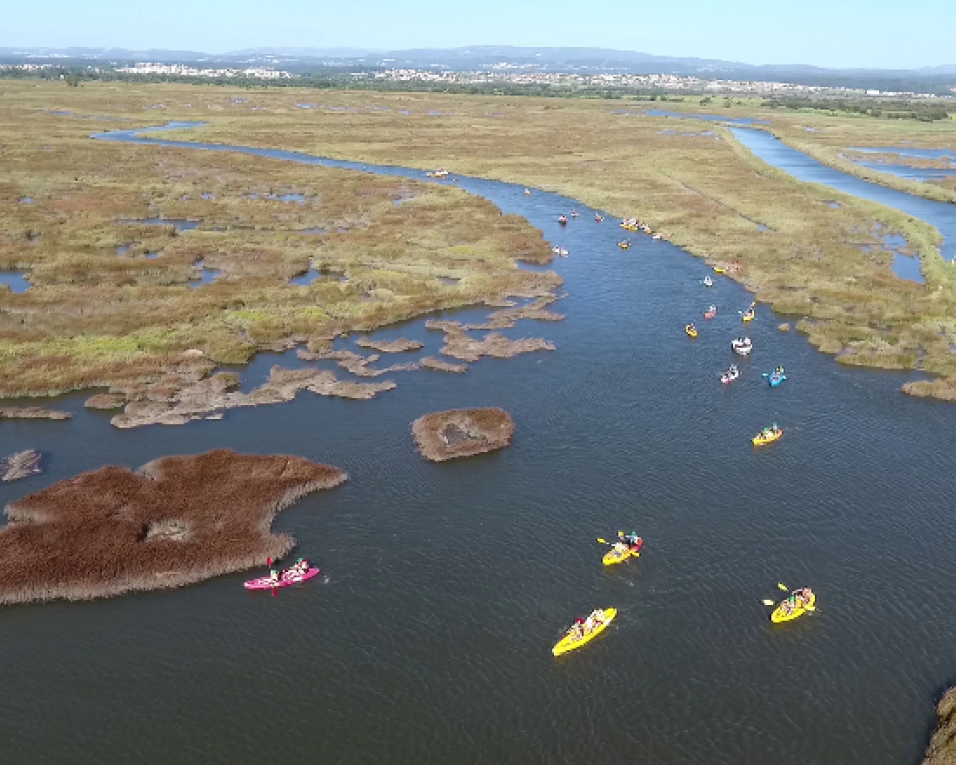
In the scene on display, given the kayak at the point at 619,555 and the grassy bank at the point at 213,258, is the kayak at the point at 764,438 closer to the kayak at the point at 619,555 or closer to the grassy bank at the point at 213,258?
the kayak at the point at 619,555

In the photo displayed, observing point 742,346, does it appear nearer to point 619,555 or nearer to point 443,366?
point 443,366

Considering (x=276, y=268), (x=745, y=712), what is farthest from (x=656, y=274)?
(x=745, y=712)

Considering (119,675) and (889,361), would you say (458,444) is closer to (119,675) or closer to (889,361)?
(119,675)

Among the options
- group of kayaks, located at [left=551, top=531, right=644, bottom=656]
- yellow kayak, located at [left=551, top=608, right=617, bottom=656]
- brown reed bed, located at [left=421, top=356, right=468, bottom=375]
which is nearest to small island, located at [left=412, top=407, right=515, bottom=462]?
brown reed bed, located at [left=421, top=356, right=468, bottom=375]

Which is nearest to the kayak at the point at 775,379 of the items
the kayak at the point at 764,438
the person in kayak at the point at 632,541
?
the kayak at the point at 764,438

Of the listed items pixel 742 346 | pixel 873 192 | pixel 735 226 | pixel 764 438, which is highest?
pixel 873 192

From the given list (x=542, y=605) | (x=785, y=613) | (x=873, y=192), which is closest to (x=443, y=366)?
(x=542, y=605)

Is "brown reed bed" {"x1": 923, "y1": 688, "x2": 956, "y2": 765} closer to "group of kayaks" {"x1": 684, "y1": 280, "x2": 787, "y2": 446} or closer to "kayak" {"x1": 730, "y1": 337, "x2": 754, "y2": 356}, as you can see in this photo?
"group of kayaks" {"x1": 684, "y1": 280, "x2": 787, "y2": 446}
